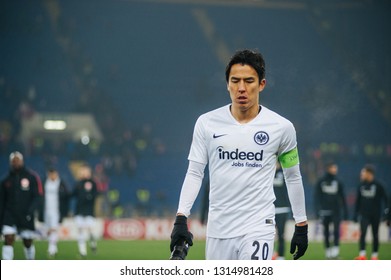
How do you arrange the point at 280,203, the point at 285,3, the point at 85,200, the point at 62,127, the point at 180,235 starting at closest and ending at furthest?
the point at 180,235
the point at 280,203
the point at 85,200
the point at 62,127
the point at 285,3

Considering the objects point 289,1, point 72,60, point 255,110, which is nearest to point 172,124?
point 72,60

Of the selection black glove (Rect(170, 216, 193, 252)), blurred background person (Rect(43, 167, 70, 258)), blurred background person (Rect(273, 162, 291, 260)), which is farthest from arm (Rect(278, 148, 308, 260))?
blurred background person (Rect(43, 167, 70, 258))

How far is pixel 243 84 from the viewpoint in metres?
5.54

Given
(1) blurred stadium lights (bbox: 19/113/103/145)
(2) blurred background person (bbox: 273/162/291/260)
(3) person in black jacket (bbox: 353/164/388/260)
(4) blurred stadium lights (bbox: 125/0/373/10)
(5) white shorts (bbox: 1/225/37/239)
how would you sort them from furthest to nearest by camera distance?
(4) blurred stadium lights (bbox: 125/0/373/10) < (1) blurred stadium lights (bbox: 19/113/103/145) < (3) person in black jacket (bbox: 353/164/388/260) < (2) blurred background person (bbox: 273/162/291/260) < (5) white shorts (bbox: 1/225/37/239)

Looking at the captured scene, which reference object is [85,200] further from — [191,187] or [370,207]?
[191,187]

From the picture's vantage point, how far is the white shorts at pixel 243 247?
216 inches

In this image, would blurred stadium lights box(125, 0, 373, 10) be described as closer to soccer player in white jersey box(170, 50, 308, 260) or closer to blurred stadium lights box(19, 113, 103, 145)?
blurred stadium lights box(19, 113, 103, 145)

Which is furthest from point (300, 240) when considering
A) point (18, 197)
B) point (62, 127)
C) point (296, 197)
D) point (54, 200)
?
point (62, 127)

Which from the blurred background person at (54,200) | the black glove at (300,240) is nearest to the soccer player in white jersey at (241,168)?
the black glove at (300,240)

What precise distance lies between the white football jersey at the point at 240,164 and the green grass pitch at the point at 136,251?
11.2m

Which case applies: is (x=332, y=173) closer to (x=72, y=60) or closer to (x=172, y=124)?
(x=172, y=124)

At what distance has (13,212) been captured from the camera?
13688mm

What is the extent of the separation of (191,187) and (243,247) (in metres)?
Answer: 0.55

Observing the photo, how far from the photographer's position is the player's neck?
570cm
